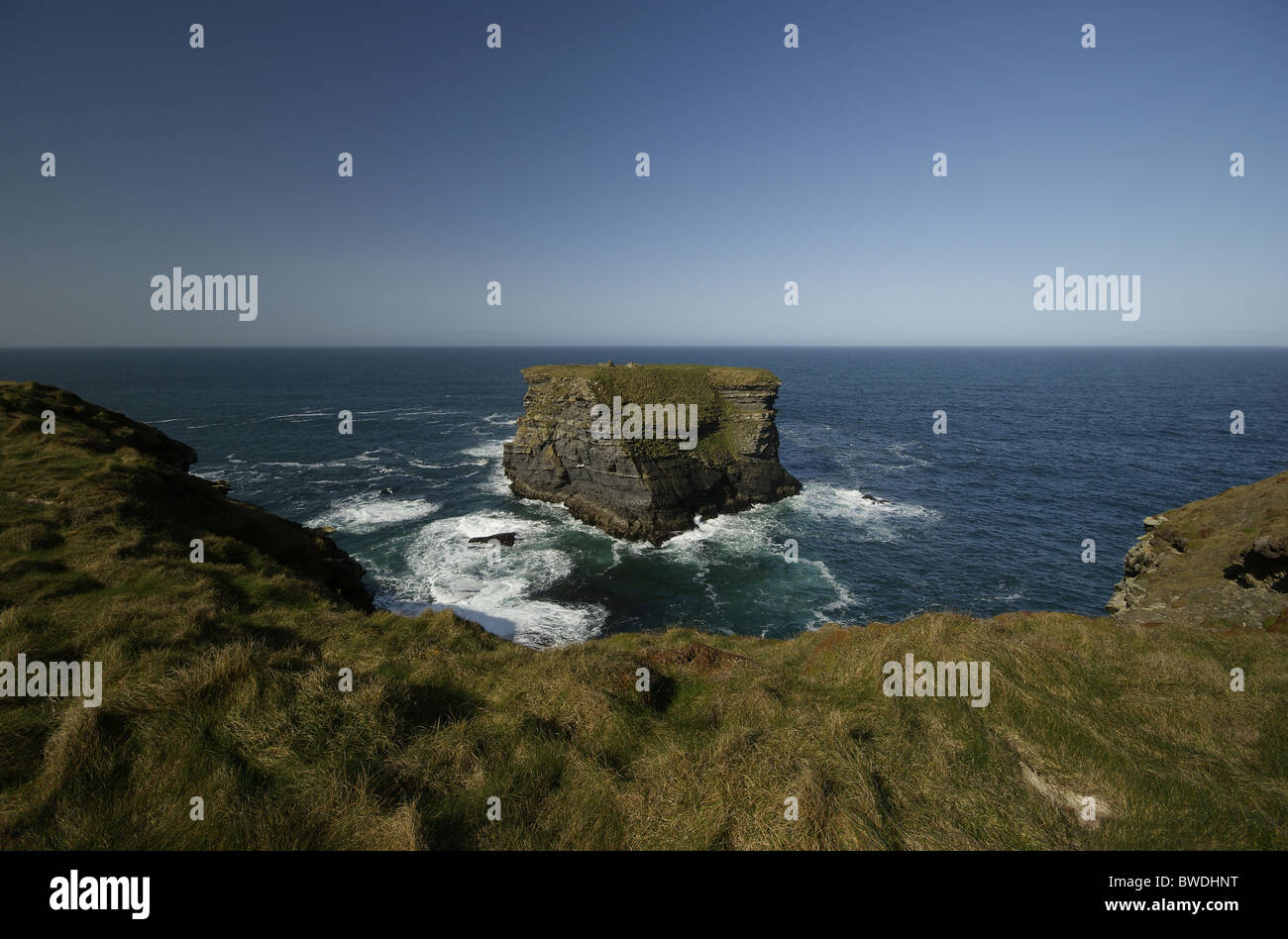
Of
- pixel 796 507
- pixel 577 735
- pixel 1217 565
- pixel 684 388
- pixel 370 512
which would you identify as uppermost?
pixel 684 388

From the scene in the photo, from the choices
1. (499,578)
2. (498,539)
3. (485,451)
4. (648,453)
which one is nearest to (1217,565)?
(648,453)

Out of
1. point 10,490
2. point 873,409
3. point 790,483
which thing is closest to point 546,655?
point 10,490

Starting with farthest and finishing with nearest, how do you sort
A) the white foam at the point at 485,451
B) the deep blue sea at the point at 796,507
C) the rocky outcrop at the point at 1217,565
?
the white foam at the point at 485,451
the deep blue sea at the point at 796,507
the rocky outcrop at the point at 1217,565

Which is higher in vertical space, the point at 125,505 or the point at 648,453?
the point at 648,453

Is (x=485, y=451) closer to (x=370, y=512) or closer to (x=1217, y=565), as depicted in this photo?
(x=370, y=512)

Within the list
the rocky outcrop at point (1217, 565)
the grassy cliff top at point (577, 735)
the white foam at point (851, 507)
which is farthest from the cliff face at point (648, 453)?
the grassy cliff top at point (577, 735)

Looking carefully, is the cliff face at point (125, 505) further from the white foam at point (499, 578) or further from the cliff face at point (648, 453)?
the cliff face at point (648, 453)
